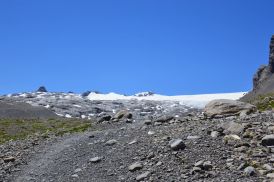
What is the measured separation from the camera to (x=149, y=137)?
27.6 metres

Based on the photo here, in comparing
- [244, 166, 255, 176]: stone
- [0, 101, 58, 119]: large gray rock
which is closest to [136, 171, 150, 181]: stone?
[244, 166, 255, 176]: stone

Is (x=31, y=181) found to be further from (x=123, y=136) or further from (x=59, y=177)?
(x=123, y=136)

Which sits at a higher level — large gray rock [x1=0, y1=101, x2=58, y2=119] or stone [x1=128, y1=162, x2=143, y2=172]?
large gray rock [x1=0, y1=101, x2=58, y2=119]

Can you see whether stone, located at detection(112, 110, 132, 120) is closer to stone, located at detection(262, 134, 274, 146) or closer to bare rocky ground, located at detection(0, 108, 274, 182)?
bare rocky ground, located at detection(0, 108, 274, 182)

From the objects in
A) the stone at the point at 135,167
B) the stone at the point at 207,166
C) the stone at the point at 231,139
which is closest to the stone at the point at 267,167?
the stone at the point at 207,166

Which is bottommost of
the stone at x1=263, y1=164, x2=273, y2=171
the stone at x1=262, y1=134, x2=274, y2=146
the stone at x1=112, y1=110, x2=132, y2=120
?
the stone at x1=263, y1=164, x2=273, y2=171

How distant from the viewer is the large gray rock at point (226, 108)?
1367 inches

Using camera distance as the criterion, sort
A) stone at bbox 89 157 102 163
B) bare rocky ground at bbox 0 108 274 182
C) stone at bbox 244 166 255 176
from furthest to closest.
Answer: stone at bbox 89 157 102 163
bare rocky ground at bbox 0 108 274 182
stone at bbox 244 166 255 176

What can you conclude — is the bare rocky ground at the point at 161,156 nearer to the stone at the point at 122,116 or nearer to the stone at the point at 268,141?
the stone at the point at 268,141

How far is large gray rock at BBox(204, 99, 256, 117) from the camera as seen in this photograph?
34.7 m

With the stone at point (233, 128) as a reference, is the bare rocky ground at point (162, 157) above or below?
below

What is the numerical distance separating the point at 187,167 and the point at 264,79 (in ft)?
599

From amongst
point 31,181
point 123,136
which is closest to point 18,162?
point 31,181

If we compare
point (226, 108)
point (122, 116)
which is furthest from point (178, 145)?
point (122, 116)
